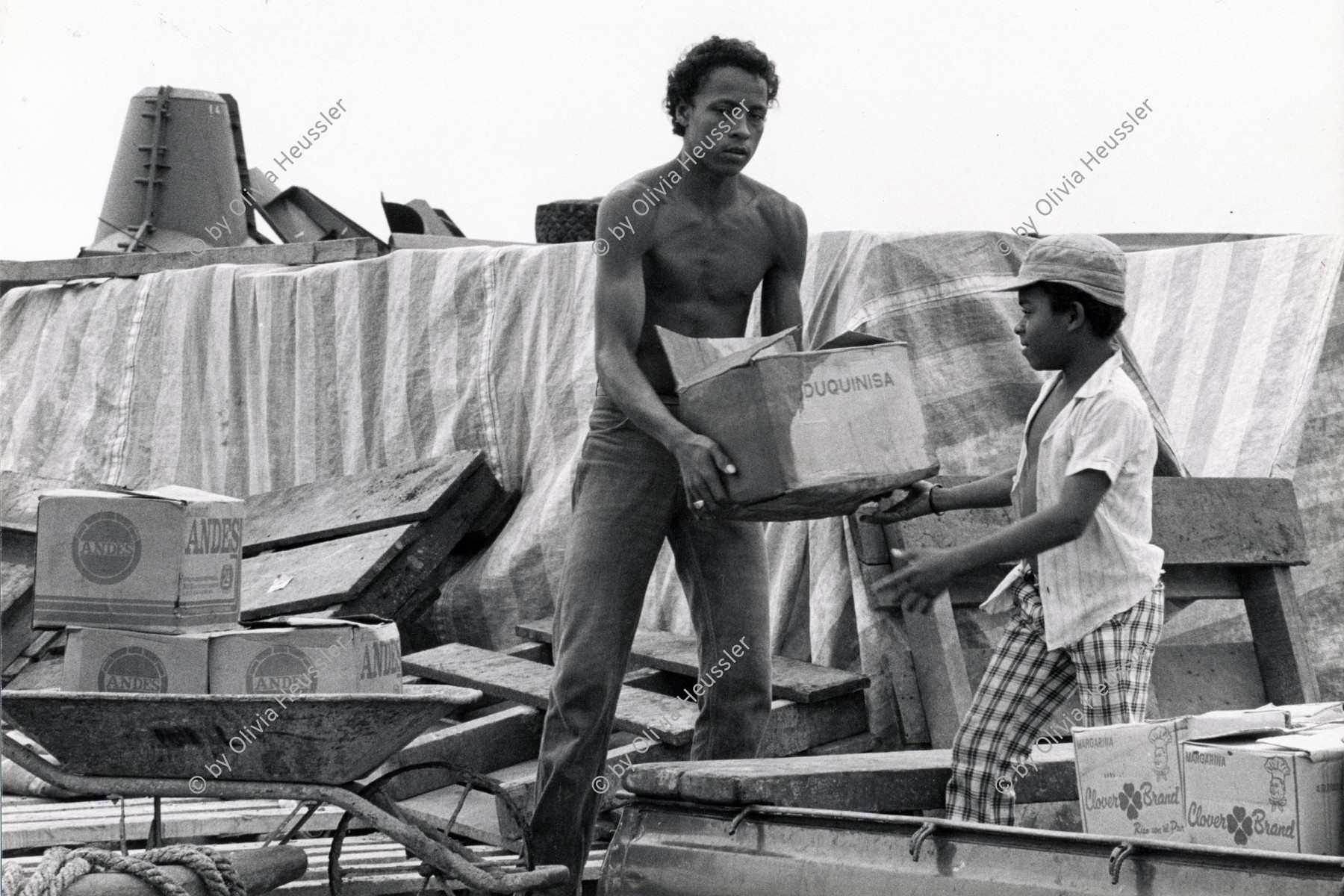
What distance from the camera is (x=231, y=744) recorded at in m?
3.35

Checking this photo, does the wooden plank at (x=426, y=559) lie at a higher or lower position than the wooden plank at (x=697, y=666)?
higher

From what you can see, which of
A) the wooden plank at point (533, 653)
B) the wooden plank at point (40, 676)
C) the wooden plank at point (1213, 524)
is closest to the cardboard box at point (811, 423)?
the wooden plank at point (1213, 524)

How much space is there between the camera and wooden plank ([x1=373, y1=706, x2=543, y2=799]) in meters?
5.05

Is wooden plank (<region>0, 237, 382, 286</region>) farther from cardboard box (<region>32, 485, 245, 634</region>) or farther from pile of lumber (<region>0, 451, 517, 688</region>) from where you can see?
cardboard box (<region>32, 485, 245, 634</region>)

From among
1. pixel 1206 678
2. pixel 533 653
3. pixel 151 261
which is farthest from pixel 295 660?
pixel 151 261

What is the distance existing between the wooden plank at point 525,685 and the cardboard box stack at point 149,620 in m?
1.22

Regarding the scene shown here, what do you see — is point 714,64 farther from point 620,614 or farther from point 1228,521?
point 1228,521

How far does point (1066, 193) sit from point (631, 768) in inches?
134

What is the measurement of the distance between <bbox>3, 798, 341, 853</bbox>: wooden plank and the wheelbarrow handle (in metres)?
1.09

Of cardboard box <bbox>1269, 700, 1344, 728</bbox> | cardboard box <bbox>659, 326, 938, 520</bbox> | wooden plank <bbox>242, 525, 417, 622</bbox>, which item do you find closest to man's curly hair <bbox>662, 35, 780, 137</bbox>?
cardboard box <bbox>659, 326, 938, 520</bbox>

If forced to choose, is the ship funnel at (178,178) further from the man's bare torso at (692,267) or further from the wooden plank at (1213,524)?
the man's bare torso at (692,267)

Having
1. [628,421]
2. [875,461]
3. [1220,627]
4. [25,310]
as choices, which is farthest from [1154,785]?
[25,310]

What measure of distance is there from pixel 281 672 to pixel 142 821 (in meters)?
1.36

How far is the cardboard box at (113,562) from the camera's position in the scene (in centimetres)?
363
